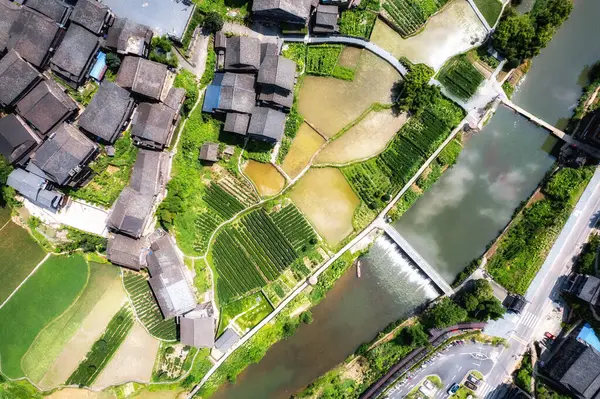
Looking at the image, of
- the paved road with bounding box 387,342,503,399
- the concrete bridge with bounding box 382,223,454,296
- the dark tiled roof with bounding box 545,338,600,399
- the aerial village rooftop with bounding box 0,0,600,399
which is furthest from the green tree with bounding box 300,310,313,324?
the dark tiled roof with bounding box 545,338,600,399

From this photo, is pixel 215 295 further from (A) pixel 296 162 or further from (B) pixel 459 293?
(B) pixel 459 293

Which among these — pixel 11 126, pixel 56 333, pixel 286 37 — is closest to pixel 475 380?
pixel 286 37

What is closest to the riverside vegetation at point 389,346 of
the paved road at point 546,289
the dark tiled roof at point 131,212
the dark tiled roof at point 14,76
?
the paved road at point 546,289

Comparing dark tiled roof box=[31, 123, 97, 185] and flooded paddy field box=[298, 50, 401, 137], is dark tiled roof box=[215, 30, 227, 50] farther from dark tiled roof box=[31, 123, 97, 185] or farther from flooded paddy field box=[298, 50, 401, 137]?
dark tiled roof box=[31, 123, 97, 185]

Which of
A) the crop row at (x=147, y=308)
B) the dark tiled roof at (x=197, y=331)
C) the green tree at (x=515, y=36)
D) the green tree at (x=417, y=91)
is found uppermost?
the green tree at (x=515, y=36)

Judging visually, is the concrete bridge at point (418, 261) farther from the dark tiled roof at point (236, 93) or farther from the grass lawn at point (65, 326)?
the grass lawn at point (65, 326)

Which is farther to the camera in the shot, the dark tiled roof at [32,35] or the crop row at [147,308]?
the crop row at [147,308]
